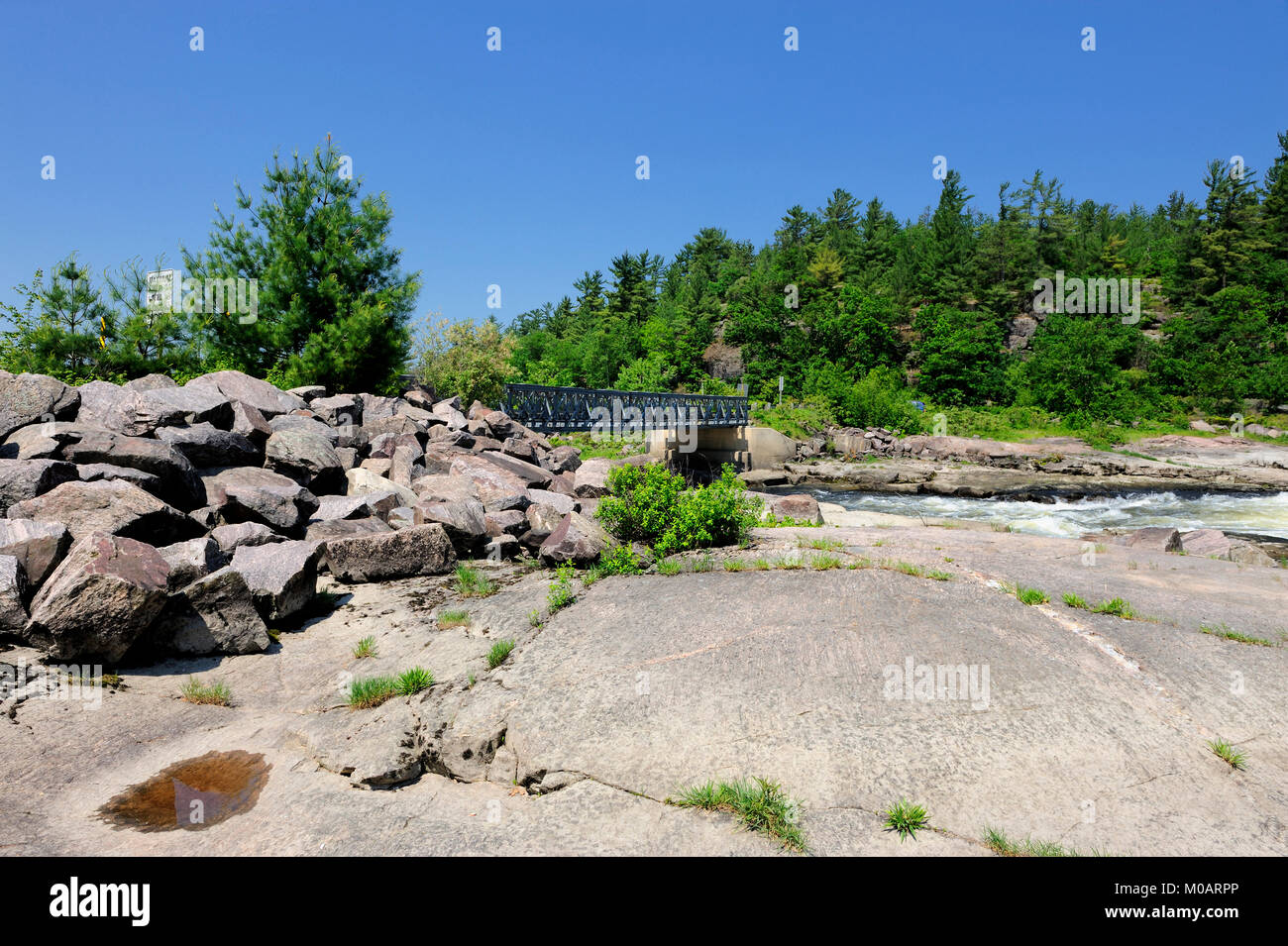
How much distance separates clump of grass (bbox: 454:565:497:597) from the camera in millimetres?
8203

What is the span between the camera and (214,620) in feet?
20.7

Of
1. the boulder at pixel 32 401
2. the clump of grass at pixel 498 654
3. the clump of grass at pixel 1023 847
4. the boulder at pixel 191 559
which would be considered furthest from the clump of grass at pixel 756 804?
the boulder at pixel 32 401

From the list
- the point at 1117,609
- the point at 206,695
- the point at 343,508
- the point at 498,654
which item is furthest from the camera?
the point at 343,508

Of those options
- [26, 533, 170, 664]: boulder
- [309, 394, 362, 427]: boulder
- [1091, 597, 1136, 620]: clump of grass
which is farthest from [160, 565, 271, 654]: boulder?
[309, 394, 362, 427]: boulder

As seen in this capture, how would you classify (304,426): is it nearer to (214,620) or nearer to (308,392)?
(308,392)

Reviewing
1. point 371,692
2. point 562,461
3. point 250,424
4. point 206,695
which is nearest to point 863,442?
point 562,461

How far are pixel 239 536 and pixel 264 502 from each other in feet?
3.00

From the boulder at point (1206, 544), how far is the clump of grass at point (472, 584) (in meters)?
13.1

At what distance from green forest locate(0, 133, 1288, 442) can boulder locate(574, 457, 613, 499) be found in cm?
918

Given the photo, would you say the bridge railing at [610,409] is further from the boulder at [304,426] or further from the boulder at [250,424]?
the boulder at [250,424]

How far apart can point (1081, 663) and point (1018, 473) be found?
3421 centimetres

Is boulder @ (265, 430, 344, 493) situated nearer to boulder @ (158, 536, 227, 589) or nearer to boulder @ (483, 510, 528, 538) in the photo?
boulder @ (483, 510, 528, 538)
